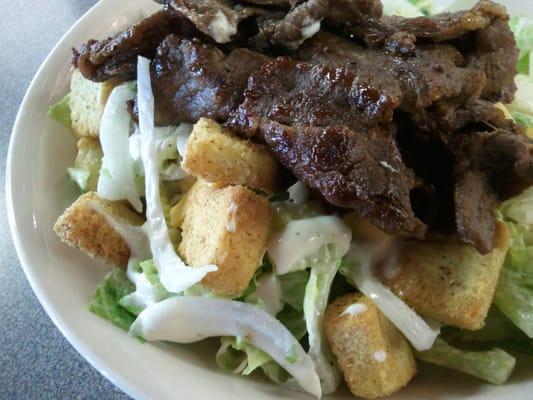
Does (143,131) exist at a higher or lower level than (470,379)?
higher

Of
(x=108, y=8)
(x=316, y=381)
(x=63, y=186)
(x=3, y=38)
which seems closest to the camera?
(x=316, y=381)

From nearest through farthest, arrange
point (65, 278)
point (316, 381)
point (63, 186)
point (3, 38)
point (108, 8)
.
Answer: point (316, 381) < point (65, 278) < point (63, 186) < point (108, 8) < point (3, 38)

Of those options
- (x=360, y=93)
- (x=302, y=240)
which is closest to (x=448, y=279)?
(x=302, y=240)

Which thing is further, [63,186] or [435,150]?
[63,186]

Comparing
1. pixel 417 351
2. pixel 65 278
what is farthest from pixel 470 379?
pixel 65 278

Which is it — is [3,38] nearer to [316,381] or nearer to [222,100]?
[222,100]

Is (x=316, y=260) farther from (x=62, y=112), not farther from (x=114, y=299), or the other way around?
(x=62, y=112)

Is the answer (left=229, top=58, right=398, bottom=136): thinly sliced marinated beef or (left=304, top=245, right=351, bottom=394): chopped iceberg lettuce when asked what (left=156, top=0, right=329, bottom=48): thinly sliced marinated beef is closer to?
(left=229, top=58, right=398, bottom=136): thinly sliced marinated beef
